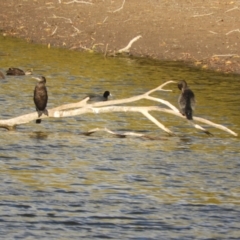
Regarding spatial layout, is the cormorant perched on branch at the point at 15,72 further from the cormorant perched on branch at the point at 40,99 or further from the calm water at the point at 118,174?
the cormorant perched on branch at the point at 40,99

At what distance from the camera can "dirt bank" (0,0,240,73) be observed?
30830 mm

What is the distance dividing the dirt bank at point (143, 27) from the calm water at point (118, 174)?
15.1ft

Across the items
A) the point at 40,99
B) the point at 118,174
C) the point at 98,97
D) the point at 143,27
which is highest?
the point at 143,27

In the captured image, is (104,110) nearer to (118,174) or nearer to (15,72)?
(118,174)

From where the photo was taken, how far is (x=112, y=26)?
113 ft

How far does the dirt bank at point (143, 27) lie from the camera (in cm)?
3083

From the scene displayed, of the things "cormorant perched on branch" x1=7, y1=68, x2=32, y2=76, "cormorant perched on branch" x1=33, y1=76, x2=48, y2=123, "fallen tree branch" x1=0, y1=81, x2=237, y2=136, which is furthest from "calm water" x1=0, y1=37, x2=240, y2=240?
"cormorant perched on branch" x1=7, y1=68, x2=32, y2=76

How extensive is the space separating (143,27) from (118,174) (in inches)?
718

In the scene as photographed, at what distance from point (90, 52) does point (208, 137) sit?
13.5 meters

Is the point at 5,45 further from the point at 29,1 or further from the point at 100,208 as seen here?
the point at 100,208

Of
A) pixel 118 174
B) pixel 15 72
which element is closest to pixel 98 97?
pixel 15 72

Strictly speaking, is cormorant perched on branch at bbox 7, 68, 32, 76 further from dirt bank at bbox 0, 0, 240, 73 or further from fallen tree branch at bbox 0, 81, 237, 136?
fallen tree branch at bbox 0, 81, 237, 136

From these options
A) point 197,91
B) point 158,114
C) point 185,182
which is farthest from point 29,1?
point 185,182

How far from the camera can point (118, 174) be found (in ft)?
53.0
